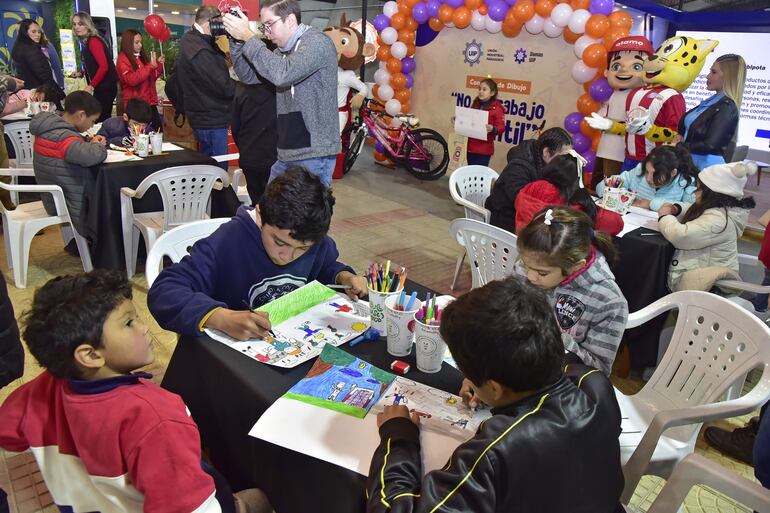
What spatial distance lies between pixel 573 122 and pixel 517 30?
130 cm

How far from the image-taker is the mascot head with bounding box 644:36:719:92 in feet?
14.8

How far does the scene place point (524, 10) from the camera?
571 centimetres

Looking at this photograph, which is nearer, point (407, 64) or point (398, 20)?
point (398, 20)

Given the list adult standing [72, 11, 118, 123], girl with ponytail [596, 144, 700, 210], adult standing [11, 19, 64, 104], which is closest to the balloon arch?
girl with ponytail [596, 144, 700, 210]

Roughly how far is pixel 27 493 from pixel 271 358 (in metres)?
1.21

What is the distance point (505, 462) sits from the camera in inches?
34.0

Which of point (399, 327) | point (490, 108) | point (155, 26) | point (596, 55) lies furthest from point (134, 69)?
point (399, 327)

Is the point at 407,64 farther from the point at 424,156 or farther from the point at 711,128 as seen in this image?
the point at 711,128

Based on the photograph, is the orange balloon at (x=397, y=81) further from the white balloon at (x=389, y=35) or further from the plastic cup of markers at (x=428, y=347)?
the plastic cup of markers at (x=428, y=347)

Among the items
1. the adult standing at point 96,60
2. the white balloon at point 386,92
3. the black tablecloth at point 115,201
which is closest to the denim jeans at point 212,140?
the black tablecloth at point 115,201

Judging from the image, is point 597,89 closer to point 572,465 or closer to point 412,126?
point 412,126

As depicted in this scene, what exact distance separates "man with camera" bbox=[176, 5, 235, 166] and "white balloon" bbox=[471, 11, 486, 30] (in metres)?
3.30

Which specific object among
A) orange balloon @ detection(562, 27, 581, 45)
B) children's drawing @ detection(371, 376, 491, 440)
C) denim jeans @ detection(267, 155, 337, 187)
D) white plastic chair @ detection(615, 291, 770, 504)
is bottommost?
white plastic chair @ detection(615, 291, 770, 504)

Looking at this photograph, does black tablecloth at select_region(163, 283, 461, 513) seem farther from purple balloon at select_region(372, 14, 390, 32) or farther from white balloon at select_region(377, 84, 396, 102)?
purple balloon at select_region(372, 14, 390, 32)
